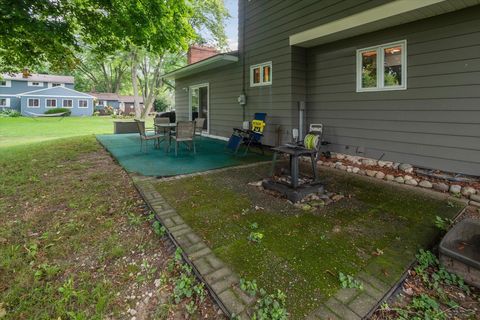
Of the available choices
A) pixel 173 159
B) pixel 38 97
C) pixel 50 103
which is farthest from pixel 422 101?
pixel 38 97

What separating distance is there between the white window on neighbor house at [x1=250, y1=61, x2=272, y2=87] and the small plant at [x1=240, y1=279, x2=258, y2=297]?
5663mm

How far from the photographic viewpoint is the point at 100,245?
2365 millimetres

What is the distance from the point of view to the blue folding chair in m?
6.43

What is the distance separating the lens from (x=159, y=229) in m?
2.58

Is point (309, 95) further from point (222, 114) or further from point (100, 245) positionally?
point (100, 245)

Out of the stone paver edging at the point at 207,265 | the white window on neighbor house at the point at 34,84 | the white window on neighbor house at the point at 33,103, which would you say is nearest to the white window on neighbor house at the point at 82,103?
the white window on neighbor house at the point at 33,103

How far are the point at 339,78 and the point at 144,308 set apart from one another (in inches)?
214

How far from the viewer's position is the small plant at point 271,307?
1.50 m

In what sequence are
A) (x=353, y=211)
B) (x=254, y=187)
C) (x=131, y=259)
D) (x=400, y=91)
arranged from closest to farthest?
(x=131, y=259) → (x=353, y=211) → (x=254, y=187) → (x=400, y=91)

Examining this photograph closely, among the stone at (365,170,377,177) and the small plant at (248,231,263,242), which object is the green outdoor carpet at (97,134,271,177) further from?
the small plant at (248,231,263,242)

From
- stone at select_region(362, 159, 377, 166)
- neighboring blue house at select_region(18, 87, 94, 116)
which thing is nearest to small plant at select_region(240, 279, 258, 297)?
stone at select_region(362, 159, 377, 166)

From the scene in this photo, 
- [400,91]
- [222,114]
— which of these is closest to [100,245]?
[400,91]

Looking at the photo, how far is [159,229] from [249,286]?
125 centimetres

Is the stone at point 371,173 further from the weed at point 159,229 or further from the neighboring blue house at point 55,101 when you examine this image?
the neighboring blue house at point 55,101
